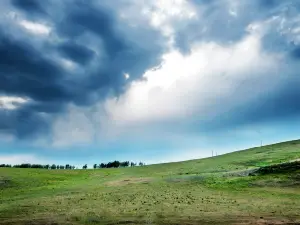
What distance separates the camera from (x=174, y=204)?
45.4 meters

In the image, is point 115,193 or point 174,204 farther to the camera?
point 115,193

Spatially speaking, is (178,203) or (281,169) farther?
(281,169)

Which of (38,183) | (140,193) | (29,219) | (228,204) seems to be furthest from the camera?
(38,183)

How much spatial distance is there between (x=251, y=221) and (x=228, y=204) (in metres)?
9.49

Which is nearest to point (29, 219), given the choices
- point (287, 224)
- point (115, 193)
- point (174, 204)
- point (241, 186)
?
point (174, 204)

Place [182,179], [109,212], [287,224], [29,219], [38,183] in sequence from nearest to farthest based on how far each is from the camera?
[287,224] < [29,219] < [109,212] < [182,179] < [38,183]

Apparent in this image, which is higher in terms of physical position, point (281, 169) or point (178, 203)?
point (281, 169)

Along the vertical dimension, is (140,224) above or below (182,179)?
below

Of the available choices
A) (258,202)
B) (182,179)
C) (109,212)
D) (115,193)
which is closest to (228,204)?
(258,202)

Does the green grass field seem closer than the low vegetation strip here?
Yes

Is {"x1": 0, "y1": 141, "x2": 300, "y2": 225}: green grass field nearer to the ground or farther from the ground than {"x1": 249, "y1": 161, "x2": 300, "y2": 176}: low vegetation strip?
nearer to the ground

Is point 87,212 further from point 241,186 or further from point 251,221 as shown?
point 241,186

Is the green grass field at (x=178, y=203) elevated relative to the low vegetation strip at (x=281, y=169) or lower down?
lower down

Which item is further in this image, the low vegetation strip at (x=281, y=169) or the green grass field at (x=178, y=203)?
the low vegetation strip at (x=281, y=169)
